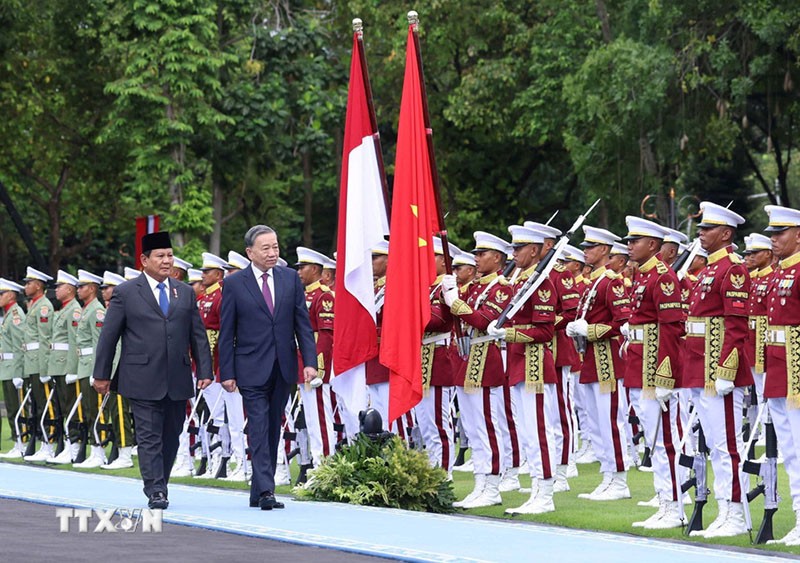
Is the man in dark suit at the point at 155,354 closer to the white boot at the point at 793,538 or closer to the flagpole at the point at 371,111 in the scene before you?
the flagpole at the point at 371,111

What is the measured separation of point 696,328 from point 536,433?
182cm

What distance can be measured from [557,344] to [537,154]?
29.4 m

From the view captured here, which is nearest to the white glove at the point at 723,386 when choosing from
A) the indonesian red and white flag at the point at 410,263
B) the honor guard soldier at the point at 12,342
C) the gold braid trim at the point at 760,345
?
the gold braid trim at the point at 760,345

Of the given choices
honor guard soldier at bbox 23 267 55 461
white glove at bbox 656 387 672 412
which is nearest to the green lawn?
white glove at bbox 656 387 672 412

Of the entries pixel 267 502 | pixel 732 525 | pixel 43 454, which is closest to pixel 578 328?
pixel 267 502

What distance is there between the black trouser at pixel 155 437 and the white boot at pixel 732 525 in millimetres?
4081

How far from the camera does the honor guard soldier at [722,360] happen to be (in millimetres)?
11023

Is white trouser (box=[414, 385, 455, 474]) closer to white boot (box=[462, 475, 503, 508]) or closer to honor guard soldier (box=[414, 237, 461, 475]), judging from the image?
honor guard soldier (box=[414, 237, 461, 475])

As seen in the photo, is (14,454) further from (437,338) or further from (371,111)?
(371,111)

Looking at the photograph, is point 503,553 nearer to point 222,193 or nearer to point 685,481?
point 685,481

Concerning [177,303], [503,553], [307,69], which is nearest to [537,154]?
[307,69]

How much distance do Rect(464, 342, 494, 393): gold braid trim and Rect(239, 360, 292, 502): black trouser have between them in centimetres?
169

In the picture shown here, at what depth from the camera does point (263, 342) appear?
41.7 feet

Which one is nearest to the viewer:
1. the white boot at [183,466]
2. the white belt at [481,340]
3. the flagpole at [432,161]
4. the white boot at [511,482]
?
the flagpole at [432,161]
